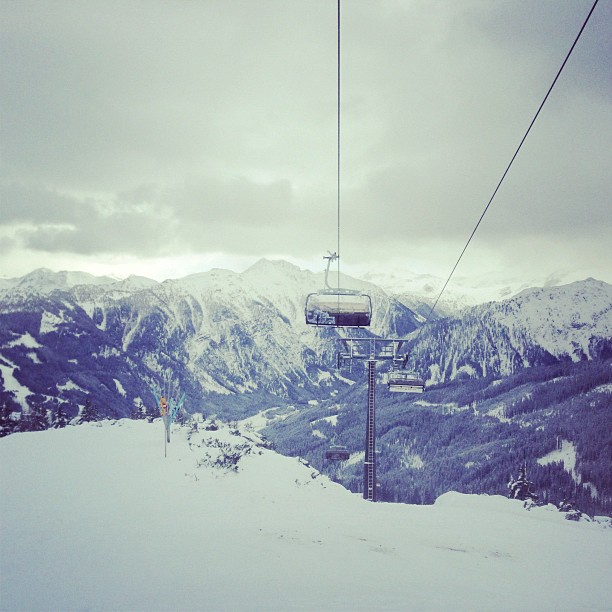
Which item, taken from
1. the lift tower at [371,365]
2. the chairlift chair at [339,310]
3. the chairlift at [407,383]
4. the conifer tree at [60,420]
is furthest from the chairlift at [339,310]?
the conifer tree at [60,420]

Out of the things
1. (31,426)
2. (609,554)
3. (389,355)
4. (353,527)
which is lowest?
(31,426)

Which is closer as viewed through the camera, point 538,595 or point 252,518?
point 538,595

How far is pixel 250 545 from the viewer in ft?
50.8

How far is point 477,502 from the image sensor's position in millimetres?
34469

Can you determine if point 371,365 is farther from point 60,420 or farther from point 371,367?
point 60,420

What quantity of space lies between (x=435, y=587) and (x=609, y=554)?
41.7 feet

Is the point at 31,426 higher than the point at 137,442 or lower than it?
lower

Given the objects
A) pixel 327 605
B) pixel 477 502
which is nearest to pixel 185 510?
pixel 327 605

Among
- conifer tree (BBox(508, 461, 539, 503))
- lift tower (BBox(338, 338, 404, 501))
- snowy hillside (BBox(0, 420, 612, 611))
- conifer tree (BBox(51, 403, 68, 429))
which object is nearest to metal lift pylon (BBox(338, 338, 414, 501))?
lift tower (BBox(338, 338, 404, 501))

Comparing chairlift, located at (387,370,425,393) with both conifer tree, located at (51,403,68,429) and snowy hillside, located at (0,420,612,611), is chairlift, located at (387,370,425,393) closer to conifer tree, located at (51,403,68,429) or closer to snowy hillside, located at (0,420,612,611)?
snowy hillside, located at (0,420,612,611)

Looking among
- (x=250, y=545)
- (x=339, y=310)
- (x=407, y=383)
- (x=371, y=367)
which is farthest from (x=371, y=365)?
(x=250, y=545)

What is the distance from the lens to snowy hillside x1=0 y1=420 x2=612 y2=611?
39.8 feet

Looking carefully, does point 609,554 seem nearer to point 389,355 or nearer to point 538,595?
point 538,595

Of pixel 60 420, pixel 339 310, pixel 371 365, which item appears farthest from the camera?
pixel 60 420
